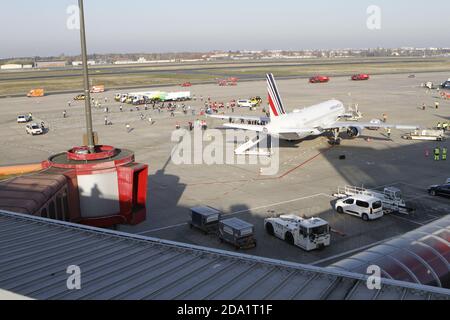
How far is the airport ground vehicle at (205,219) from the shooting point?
103ft

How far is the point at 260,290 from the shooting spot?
12773 millimetres

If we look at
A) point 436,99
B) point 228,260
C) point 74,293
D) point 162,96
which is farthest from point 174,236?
point 436,99

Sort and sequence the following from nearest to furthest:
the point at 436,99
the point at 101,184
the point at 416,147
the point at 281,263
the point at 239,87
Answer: the point at 281,263, the point at 101,184, the point at 416,147, the point at 436,99, the point at 239,87

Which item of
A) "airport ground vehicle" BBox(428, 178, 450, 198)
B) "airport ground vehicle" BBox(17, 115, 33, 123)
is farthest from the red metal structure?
"airport ground vehicle" BBox(17, 115, 33, 123)

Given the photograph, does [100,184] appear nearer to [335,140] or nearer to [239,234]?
[239,234]

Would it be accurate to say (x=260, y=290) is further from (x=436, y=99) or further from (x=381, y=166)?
(x=436, y=99)

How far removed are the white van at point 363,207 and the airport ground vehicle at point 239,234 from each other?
9069 millimetres

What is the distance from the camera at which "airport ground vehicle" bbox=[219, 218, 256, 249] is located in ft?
94.0

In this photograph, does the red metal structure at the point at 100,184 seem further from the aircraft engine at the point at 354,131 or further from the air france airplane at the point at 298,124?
the aircraft engine at the point at 354,131

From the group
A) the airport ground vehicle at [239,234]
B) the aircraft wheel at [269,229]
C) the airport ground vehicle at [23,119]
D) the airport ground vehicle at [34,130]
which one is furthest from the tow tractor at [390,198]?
the airport ground vehicle at [23,119]

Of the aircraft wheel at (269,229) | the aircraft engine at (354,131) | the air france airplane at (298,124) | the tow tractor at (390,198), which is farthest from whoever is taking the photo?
the aircraft engine at (354,131)

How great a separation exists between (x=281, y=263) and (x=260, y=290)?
5.99 ft

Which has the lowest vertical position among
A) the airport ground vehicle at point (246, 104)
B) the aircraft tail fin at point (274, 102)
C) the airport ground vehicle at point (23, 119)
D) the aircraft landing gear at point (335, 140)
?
the aircraft landing gear at point (335, 140)

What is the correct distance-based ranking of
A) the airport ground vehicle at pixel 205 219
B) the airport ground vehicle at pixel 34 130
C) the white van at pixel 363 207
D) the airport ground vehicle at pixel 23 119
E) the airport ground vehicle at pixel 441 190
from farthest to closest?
the airport ground vehicle at pixel 23 119
the airport ground vehicle at pixel 34 130
the airport ground vehicle at pixel 441 190
the white van at pixel 363 207
the airport ground vehicle at pixel 205 219
